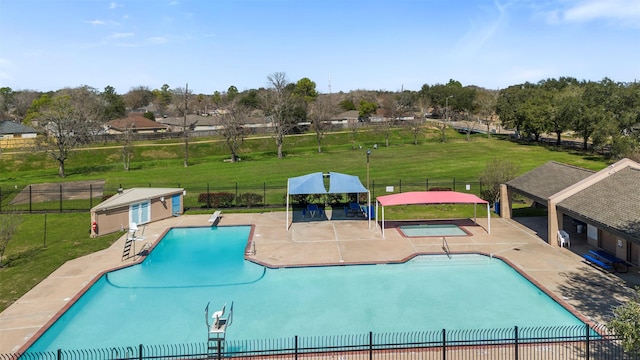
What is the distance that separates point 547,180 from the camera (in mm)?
26531

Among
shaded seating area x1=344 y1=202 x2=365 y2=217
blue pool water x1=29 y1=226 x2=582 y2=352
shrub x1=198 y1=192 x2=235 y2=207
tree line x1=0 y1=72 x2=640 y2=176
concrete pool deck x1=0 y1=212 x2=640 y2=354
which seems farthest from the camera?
tree line x1=0 y1=72 x2=640 y2=176

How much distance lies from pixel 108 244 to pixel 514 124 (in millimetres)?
73888

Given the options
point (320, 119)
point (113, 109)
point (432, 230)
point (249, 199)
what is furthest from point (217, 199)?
point (113, 109)

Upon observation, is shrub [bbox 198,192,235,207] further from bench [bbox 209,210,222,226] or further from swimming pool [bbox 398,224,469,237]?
swimming pool [bbox 398,224,469,237]

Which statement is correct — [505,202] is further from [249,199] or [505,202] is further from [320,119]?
[320,119]

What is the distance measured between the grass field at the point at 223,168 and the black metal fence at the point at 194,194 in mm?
629

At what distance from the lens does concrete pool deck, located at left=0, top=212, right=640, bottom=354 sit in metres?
16.0

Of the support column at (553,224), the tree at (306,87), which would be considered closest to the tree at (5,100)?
the tree at (306,87)

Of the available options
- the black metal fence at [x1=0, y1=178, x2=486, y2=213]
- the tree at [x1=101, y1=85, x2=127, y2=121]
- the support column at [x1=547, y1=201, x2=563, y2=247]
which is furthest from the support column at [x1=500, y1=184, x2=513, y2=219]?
the tree at [x1=101, y1=85, x2=127, y2=121]

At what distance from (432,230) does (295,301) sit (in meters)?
12.8

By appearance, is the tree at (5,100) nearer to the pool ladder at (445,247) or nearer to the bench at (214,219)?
the bench at (214,219)

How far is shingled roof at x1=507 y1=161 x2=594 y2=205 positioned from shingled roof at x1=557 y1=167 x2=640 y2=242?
1446 mm

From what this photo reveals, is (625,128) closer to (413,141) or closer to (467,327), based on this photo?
(413,141)

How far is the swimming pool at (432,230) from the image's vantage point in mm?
26312
